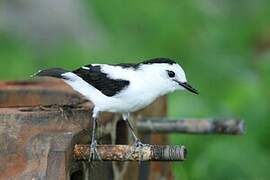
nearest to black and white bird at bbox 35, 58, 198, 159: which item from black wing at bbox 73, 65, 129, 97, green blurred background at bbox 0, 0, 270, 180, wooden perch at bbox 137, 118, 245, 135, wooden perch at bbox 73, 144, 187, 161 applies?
black wing at bbox 73, 65, 129, 97

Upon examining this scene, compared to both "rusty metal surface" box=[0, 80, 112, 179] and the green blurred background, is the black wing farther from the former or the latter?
the green blurred background

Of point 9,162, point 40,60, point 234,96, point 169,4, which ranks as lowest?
point 9,162

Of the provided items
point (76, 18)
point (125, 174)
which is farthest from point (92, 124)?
point (76, 18)

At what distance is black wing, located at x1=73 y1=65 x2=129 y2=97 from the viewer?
394 cm

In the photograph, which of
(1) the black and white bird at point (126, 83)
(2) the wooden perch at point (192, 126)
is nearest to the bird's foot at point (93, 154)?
(1) the black and white bird at point (126, 83)

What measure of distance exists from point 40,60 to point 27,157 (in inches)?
209

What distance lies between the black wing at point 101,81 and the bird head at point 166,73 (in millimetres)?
128

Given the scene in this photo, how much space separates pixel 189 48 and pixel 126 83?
15.8 feet

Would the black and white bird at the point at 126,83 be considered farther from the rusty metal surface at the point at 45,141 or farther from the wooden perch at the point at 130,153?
the wooden perch at the point at 130,153

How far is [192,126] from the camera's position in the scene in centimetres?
488

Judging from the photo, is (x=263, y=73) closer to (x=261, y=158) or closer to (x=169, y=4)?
(x=261, y=158)

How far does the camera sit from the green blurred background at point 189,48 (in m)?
6.01

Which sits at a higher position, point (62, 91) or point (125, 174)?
point (62, 91)

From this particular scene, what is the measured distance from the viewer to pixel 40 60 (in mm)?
8797
